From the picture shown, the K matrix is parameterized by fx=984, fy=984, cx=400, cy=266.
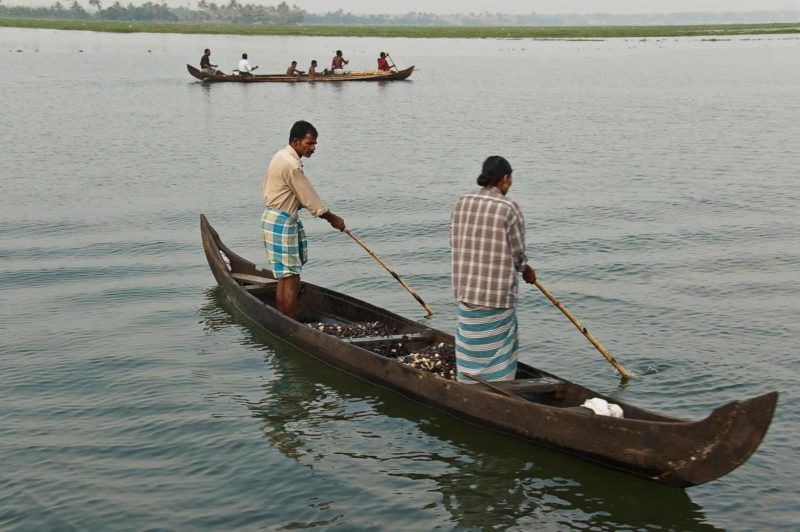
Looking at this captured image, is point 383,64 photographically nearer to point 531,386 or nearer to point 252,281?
point 252,281

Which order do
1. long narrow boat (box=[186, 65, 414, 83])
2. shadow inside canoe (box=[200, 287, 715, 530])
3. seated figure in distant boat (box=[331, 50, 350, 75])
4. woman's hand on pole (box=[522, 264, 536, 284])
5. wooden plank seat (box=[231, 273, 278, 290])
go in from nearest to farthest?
shadow inside canoe (box=[200, 287, 715, 530]), woman's hand on pole (box=[522, 264, 536, 284]), wooden plank seat (box=[231, 273, 278, 290]), long narrow boat (box=[186, 65, 414, 83]), seated figure in distant boat (box=[331, 50, 350, 75])

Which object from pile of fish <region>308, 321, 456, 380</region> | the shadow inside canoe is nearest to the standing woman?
the shadow inside canoe

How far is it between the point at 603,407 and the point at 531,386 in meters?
0.67

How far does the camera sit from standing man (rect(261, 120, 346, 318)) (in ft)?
31.3

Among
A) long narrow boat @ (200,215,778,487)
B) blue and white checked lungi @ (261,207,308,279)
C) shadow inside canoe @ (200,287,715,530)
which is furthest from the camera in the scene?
blue and white checked lungi @ (261,207,308,279)

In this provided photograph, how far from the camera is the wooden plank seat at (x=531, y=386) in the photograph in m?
7.58

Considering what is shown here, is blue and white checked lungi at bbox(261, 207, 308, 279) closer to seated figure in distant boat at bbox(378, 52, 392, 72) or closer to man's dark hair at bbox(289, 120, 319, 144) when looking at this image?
man's dark hair at bbox(289, 120, 319, 144)

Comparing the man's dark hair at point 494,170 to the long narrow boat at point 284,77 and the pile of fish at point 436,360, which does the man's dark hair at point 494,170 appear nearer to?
the pile of fish at point 436,360

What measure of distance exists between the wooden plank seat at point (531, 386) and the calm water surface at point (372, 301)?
0.52 metres

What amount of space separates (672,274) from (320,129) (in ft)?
54.7

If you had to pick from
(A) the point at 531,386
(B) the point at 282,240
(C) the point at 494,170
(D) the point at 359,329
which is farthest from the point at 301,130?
(A) the point at 531,386

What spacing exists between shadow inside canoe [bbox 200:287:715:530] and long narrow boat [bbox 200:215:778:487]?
0.54ft

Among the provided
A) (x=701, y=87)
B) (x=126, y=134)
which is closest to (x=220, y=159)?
(x=126, y=134)

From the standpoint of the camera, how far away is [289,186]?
380 inches
